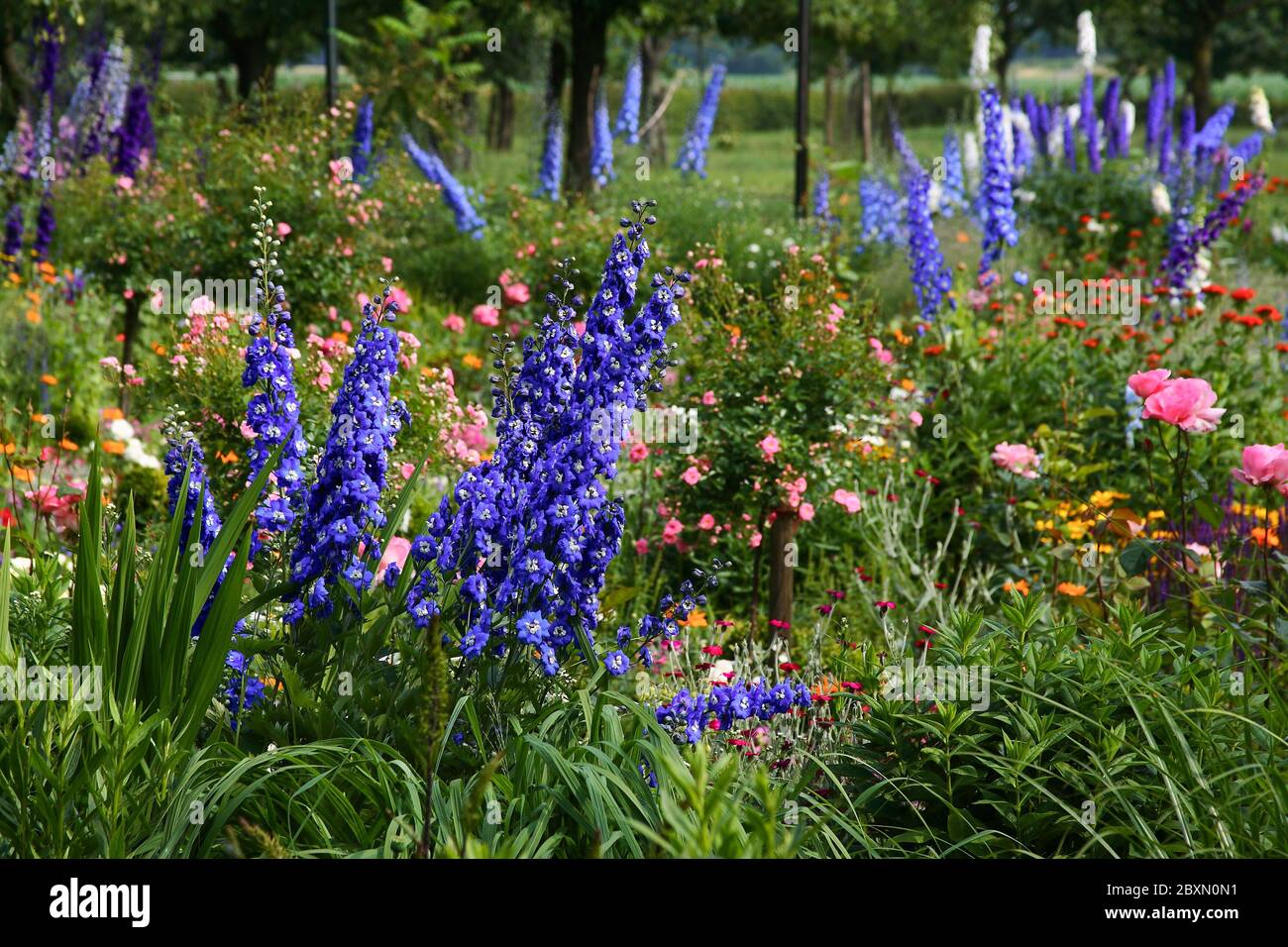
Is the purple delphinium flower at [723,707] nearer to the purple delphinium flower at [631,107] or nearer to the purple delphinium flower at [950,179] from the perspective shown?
the purple delphinium flower at [950,179]

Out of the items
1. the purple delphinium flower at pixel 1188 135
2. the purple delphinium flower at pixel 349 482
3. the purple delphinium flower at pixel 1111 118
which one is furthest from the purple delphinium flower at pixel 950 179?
the purple delphinium flower at pixel 349 482

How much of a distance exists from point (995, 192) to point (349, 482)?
5187mm

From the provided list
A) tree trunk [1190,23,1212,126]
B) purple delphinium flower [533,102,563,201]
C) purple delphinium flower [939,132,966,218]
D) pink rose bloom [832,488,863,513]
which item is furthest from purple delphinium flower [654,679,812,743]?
tree trunk [1190,23,1212,126]

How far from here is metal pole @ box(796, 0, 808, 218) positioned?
977 centimetres

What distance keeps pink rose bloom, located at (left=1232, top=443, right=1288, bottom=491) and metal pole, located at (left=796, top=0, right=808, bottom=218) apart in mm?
7016

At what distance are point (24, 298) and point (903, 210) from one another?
678 centimetres

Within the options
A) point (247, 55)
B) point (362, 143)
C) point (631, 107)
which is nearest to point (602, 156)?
point (631, 107)

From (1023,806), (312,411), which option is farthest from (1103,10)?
(1023,806)

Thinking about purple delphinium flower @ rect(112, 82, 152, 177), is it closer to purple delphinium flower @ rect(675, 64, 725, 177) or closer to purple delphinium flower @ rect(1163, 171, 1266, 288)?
purple delphinium flower @ rect(675, 64, 725, 177)

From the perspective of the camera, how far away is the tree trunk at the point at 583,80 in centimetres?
1465

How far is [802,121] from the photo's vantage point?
10070mm

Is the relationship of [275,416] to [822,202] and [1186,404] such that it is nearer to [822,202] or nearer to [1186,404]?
[1186,404]

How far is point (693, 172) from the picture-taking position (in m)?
13.3

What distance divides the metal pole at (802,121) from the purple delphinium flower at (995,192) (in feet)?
8.37
